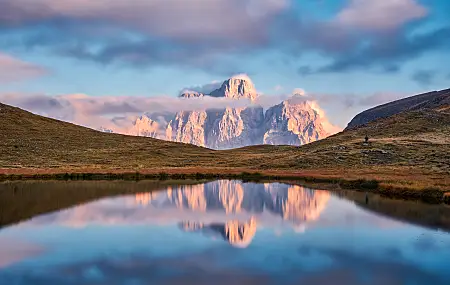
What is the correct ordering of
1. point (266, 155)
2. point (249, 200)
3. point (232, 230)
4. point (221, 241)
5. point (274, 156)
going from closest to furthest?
point (221, 241) < point (232, 230) < point (249, 200) < point (274, 156) < point (266, 155)

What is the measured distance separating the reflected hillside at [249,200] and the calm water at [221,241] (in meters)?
0.17

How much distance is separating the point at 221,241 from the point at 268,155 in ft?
389

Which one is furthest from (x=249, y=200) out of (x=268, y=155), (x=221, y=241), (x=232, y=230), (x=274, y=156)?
(x=268, y=155)

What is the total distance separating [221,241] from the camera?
30.1 meters

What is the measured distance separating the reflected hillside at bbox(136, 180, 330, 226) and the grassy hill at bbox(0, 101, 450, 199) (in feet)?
40.7

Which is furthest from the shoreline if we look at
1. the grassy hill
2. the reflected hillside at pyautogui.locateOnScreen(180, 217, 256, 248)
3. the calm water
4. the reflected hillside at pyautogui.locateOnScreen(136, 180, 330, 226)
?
the reflected hillside at pyautogui.locateOnScreen(180, 217, 256, 248)

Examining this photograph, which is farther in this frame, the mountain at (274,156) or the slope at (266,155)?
the slope at (266,155)

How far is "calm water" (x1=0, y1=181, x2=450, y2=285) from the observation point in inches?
875

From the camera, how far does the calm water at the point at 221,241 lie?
875 inches

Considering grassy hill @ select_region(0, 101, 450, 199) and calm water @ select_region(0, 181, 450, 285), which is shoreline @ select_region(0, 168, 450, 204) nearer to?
grassy hill @ select_region(0, 101, 450, 199)

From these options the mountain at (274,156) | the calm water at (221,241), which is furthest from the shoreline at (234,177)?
the calm water at (221,241)

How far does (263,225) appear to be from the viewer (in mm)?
36344

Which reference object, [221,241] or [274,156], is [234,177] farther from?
[221,241]

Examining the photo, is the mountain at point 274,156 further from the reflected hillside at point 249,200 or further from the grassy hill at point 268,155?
the reflected hillside at point 249,200
